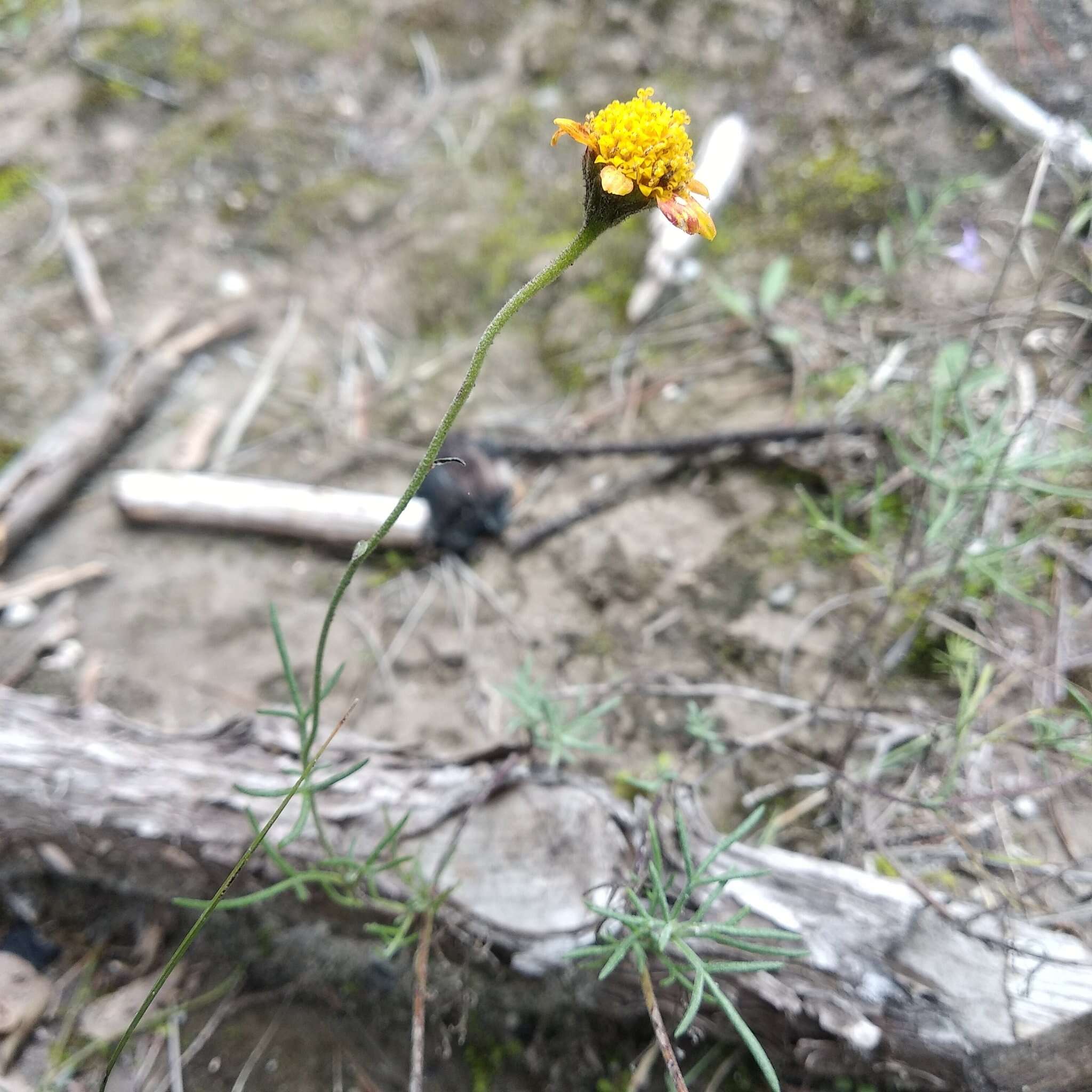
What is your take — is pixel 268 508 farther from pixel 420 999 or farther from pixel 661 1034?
pixel 661 1034

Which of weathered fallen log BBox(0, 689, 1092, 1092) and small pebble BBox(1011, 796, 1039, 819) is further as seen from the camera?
small pebble BBox(1011, 796, 1039, 819)

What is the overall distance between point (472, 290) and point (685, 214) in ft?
6.87

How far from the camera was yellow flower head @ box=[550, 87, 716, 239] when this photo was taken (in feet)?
2.56

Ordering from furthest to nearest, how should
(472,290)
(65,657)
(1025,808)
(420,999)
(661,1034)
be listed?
(472,290)
(65,657)
(1025,808)
(420,999)
(661,1034)

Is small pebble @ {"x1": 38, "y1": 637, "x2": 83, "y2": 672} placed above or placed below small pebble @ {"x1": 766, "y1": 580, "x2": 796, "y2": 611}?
below

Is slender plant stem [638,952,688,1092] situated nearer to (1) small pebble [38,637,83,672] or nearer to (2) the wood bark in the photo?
(2) the wood bark

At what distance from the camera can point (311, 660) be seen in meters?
2.04

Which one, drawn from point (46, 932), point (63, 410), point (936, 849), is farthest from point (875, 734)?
point (63, 410)

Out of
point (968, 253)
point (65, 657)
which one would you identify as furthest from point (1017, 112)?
point (65, 657)

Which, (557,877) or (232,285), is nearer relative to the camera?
(557,877)

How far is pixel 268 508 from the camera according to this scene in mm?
2266

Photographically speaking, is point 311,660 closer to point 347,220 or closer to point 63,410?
point 63,410

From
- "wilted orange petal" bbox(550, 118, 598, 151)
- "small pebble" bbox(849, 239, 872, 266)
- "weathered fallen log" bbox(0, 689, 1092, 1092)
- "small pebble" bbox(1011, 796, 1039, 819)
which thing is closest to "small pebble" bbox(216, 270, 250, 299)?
"weathered fallen log" bbox(0, 689, 1092, 1092)

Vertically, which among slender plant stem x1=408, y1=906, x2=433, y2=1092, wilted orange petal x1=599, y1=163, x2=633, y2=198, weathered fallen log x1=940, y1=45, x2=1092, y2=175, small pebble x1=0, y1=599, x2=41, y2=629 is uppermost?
weathered fallen log x1=940, y1=45, x2=1092, y2=175
